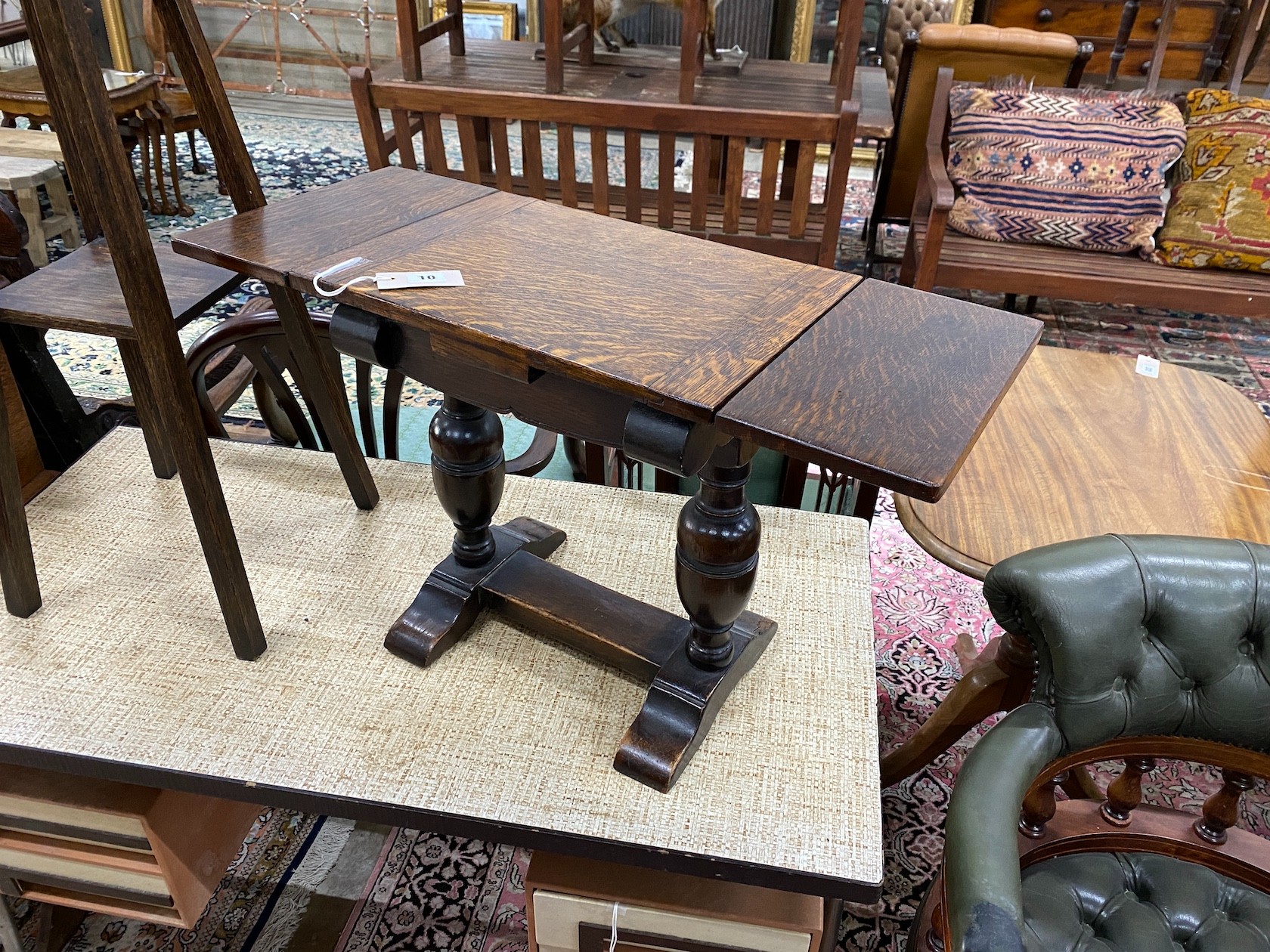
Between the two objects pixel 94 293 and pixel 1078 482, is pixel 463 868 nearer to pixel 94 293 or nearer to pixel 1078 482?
pixel 94 293

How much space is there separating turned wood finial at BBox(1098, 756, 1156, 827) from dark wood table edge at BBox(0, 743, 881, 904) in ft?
1.35

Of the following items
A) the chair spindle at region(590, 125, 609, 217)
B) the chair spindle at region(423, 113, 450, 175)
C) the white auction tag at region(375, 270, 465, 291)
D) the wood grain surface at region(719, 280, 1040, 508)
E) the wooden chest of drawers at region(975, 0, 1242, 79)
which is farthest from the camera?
the wooden chest of drawers at region(975, 0, 1242, 79)

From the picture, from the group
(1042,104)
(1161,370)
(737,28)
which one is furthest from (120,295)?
(737,28)

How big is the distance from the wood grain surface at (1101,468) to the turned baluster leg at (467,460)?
0.74 m

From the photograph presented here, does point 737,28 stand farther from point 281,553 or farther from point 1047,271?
point 281,553

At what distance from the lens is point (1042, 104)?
3.36m

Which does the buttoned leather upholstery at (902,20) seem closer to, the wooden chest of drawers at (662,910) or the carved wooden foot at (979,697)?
the carved wooden foot at (979,697)

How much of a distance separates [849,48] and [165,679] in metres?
1.99

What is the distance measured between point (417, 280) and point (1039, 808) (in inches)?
42.4

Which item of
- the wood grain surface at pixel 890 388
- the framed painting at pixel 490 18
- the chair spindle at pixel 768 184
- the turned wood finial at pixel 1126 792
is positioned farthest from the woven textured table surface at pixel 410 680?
the framed painting at pixel 490 18

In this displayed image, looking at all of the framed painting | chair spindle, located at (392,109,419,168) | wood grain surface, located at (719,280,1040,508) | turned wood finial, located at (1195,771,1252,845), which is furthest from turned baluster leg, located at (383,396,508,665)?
the framed painting

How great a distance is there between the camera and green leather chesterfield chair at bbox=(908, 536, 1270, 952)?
1158 millimetres

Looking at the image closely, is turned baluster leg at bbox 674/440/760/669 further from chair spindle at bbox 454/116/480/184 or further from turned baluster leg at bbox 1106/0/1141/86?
turned baluster leg at bbox 1106/0/1141/86

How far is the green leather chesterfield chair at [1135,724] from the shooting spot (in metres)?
1.16
